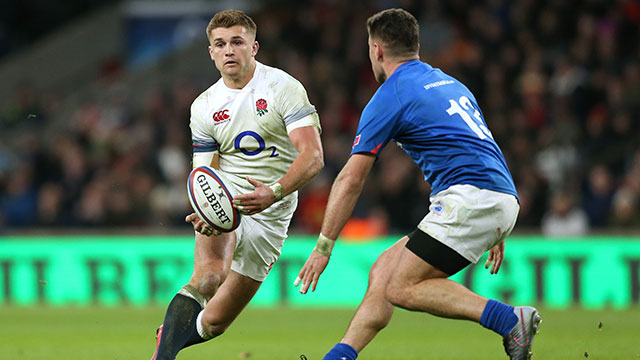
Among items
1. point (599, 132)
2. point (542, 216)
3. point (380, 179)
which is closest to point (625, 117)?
point (599, 132)

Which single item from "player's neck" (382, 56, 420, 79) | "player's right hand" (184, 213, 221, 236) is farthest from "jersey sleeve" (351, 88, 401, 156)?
"player's right hand" (184, 213, 221, 236)

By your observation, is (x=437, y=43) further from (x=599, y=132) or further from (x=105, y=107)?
(x=105, y=107)

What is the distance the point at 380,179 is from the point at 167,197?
3326 mm

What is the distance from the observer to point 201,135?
6.75 metres

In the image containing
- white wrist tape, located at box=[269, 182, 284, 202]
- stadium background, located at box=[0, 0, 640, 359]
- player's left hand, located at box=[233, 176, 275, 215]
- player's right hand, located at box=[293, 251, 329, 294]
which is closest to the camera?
player's right hand, located at box=[293, 251, 329, 294]

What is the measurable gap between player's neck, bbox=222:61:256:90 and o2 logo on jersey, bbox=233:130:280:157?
1.07 ft

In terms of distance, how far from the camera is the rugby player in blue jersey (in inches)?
223

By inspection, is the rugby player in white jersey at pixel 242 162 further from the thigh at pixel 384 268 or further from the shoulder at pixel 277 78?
the thigh at pixel 384 268

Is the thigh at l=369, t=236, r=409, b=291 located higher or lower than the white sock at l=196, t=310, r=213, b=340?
higher

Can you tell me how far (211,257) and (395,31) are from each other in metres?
1.89

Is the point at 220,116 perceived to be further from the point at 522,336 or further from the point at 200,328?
the point at 522,336

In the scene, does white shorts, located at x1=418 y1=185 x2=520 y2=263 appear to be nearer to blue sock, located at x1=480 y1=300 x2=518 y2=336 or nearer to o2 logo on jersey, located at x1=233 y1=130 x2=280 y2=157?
blue sock, located at x1=480 y1=300 x2=518 y2=336

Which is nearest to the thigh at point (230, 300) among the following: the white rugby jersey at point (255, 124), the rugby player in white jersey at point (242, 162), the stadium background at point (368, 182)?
the rugby player in white jersey at point (242, 162)

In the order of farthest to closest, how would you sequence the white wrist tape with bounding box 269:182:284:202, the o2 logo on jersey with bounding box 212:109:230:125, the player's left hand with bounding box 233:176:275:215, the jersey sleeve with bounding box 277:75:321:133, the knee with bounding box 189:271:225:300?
the o2 logo on jersey with bounding box 212:109:230:125, the jersey sleeve with bounding box 277:75:321:133, the knee with bounding box 189:271:225:300, the white wrist tape with bounding box 269:182:284:202, the player's left hand with bounding box 233:176:275:215
